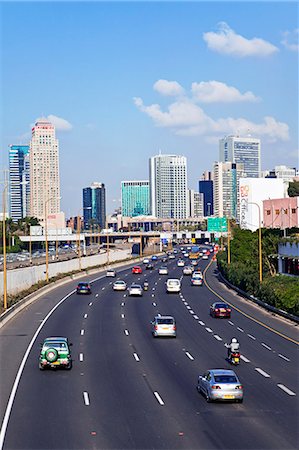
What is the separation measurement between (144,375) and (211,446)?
1210cm

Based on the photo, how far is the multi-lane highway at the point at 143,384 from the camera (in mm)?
21391

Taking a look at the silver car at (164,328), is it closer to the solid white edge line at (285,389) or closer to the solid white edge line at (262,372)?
the solid white edge line at (262,372)

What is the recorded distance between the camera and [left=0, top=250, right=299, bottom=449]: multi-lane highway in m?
21.4

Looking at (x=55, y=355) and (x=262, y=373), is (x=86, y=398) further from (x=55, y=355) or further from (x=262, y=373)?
(x=262, y=373)

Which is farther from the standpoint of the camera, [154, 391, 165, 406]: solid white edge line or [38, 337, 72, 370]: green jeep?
[38, 337, 72, 370]: green jeep

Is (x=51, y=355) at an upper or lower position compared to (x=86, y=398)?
upper

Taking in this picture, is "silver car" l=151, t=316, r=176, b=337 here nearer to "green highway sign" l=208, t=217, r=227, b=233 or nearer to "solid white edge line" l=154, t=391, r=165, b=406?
"solid white edge line" l=154, t=391, r=165, b=406

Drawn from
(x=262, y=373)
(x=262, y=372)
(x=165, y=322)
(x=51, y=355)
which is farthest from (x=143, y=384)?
(x=165, y=322)

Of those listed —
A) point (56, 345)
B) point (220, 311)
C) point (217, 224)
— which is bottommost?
point (220, 311)

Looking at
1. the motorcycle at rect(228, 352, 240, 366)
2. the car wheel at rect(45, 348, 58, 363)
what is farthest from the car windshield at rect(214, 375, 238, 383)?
the car wheel at rect(45, 348, 58, 363)

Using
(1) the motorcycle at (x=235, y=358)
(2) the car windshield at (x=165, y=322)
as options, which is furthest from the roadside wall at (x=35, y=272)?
(1) the motorcycle at (x=235, y=358)

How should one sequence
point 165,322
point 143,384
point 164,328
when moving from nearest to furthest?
point 143,384 < point 164,328 < point 165,322

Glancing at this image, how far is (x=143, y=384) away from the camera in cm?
2995

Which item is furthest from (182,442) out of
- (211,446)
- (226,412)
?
(226,412)
